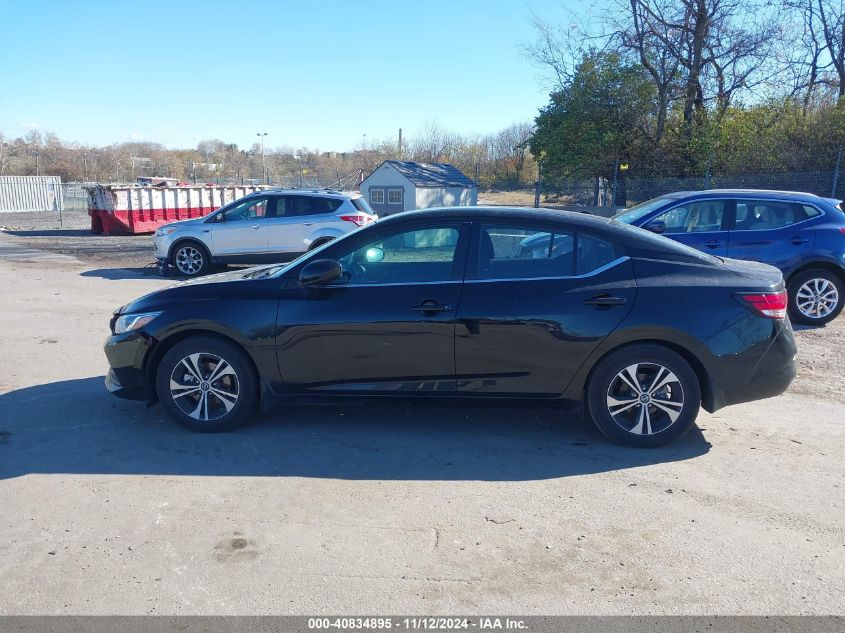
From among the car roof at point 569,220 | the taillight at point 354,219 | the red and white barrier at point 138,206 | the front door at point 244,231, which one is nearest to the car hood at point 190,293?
the car roof at point 569,220

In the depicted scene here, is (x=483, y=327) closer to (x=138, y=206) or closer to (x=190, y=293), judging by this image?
(x=190, y=293)

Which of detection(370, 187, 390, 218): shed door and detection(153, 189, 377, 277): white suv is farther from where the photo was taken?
detection(370, 187, 390, 218): shed door

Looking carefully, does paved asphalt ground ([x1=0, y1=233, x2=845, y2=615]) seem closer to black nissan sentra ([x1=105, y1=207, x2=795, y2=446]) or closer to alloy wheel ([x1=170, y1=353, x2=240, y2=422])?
alloy wheel ([x1=170, y1=353, x2=240, y2=422])

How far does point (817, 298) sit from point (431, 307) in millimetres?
6686

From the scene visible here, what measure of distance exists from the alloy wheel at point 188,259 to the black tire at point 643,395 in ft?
36.8

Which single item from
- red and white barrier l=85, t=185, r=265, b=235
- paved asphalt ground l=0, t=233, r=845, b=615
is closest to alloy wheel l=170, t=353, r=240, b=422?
Result: paved asphalt ground l=0, t=233, r=845, b=615

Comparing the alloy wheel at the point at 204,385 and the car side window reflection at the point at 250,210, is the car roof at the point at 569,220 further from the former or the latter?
the car side window reflection at the point at 250,210

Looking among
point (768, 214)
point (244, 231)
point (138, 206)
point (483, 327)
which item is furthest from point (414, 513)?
point (138, 206)

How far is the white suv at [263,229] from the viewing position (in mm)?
14016

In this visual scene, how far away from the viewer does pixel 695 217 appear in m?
9.77

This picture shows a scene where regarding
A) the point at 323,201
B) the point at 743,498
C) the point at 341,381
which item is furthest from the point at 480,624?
the point at 323,201

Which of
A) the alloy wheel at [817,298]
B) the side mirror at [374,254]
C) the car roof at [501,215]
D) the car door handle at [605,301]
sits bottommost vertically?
the alloy wheel at [817,298]

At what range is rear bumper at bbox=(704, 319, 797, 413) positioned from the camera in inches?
192

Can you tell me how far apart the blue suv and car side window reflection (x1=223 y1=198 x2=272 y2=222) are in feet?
24.2
